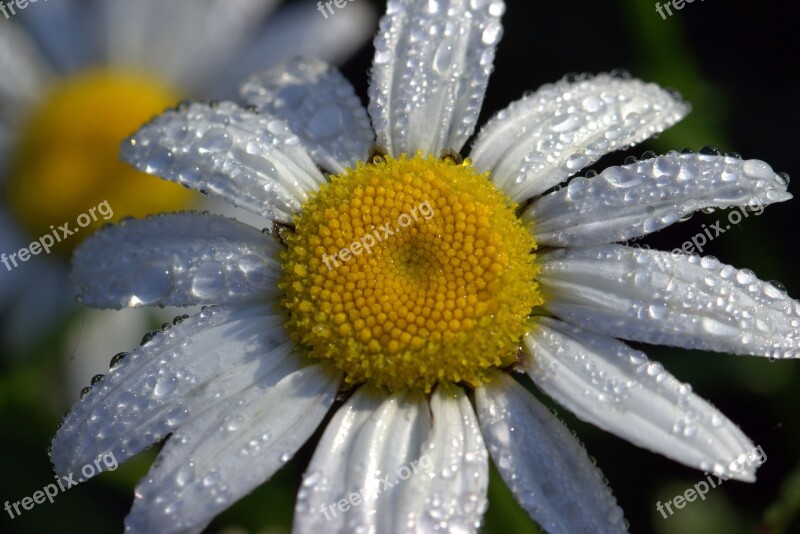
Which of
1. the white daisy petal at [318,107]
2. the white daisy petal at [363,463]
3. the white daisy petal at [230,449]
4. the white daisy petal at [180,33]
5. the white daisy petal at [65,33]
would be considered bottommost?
the white daisy petal at [363,463]

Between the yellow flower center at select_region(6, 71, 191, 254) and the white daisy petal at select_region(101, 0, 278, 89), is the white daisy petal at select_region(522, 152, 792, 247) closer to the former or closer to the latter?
the yellow flower center at select_region(6, 71, 191, 254)

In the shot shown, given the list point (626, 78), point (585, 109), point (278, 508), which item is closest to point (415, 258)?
point (585, 109)

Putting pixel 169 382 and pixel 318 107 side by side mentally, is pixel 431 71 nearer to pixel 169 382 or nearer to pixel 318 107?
pixel 318 107

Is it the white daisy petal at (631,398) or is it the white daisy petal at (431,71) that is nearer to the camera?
the white daisy petal at (631,398)

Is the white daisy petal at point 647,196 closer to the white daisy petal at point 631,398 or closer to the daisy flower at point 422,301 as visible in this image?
the daisy flower at point 422,301

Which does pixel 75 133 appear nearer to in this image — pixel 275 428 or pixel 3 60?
pixel 3 60

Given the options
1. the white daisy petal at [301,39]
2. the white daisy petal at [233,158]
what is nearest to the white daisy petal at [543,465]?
the white daisy petal at [233,158]

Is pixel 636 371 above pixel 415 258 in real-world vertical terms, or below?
below
